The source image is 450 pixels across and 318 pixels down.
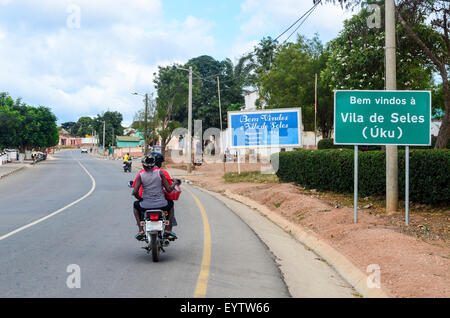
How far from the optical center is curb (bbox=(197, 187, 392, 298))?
6.55 meters

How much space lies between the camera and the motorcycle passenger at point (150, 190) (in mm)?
8164

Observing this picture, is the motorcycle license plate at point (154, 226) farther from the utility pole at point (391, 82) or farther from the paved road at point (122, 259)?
the utility pole at point (391, 82)

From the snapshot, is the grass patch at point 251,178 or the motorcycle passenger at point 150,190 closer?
the motorcycle passenger at point 150,190

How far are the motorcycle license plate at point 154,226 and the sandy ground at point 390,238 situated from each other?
311 cm

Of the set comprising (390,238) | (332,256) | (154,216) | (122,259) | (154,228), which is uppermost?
(154,216)

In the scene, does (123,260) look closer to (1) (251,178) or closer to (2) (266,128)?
(1) (251,178)

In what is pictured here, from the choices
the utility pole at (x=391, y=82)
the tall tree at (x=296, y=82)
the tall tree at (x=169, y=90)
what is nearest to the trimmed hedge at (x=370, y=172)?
the utility pole at (x=391, y=82)

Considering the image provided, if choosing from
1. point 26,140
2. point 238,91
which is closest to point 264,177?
point 26,140

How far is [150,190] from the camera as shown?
8219 mm

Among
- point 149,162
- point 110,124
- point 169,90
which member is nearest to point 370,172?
point 149,162

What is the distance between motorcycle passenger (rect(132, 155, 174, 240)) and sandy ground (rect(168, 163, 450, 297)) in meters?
3.25

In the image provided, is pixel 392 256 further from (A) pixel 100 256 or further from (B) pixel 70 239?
(B) pixel 70 239

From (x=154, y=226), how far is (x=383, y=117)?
6.51 m

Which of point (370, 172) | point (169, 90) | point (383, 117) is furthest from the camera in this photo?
point (169, 90)
